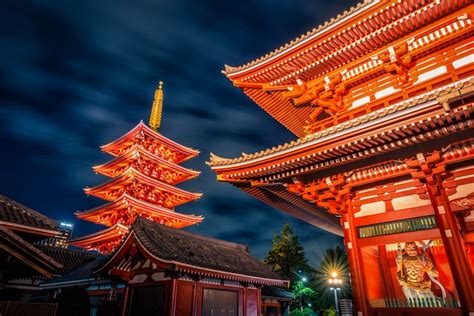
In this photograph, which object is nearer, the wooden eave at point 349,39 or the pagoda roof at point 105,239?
the wooden eave at point 349,39

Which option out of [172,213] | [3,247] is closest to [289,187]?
[3,247]

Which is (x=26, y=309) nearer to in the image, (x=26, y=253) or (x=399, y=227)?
(x=26, y=253)

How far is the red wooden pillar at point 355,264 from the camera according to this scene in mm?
7812

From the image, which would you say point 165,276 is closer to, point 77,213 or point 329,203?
point 329,203

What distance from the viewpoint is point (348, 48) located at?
1008 cm

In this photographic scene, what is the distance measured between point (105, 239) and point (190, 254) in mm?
16704

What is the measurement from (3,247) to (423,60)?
13.3m

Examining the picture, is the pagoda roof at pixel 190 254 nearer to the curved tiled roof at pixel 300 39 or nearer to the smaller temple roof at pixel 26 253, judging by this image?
the smaller temple roof at pixel 26 253

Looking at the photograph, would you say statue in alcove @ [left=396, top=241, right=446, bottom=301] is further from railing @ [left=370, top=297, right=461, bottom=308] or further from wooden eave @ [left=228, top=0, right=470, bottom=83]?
wooden eave @ [left=228, top=0, right=470, bottom=83]

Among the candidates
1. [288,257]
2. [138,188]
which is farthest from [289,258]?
[138,188]

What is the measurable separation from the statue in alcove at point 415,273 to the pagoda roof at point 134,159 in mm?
27984

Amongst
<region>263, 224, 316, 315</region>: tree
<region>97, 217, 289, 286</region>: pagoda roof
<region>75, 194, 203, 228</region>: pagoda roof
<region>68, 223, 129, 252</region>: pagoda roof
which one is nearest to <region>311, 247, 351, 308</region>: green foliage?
<region>263, 224, 316, 315</region>: tree

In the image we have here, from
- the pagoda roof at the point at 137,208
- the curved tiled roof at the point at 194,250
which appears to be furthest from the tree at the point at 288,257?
the curved tiled roof at the point at 194,250

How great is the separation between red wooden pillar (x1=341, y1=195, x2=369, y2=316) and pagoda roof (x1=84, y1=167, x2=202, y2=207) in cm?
2394
